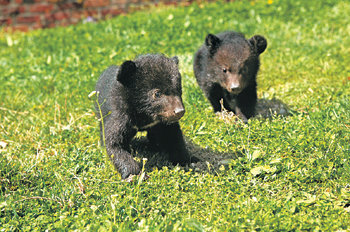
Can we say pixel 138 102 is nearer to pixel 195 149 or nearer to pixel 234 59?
pixel 195 149

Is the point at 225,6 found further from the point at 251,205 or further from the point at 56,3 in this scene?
the point at 251,205

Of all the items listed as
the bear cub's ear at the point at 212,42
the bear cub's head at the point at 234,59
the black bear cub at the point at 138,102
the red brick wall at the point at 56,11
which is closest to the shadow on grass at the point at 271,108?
the bear cub's head at the point at 234,59

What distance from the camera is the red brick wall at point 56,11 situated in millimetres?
10188

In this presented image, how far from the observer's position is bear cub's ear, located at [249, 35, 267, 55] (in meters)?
5.16

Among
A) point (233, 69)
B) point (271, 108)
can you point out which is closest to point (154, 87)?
point (233, 69)

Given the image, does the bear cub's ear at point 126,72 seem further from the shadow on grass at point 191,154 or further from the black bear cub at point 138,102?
the shadow on grass at point 191,154

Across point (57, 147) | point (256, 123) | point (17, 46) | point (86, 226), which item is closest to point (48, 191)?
point (86, 226)

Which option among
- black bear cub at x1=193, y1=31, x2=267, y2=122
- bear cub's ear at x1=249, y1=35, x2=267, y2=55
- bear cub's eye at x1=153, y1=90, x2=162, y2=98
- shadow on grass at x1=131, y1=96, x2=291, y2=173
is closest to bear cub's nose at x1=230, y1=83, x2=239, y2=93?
black bear cub at x1=193, y1=31, x2=267, y2=122

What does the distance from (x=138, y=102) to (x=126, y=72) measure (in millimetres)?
310

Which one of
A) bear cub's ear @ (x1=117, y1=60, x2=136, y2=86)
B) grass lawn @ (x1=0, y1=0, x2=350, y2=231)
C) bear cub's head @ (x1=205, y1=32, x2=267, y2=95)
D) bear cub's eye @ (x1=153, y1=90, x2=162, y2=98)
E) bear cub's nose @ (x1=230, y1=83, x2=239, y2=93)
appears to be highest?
bear cub's ear @ (x1=117, y1=60, x2=136, y2=86)

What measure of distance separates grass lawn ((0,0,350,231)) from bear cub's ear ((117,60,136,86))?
3.00ft

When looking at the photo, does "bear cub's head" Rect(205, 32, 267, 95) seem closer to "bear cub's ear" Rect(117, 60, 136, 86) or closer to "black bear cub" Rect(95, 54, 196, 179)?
"black bear cub" Rect(95, 54, 196, 179)

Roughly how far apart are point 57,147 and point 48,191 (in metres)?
1.04

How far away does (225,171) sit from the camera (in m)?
3.84
